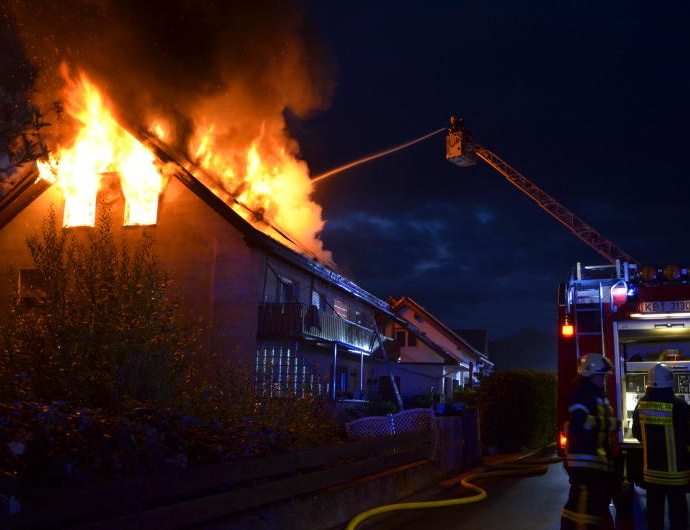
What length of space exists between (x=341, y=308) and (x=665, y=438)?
23987 mm

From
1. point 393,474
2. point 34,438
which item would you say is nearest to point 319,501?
point 393,474

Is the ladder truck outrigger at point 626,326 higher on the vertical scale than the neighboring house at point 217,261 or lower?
lower

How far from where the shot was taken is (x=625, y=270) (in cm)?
941

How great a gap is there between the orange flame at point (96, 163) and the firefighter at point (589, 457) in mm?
18040

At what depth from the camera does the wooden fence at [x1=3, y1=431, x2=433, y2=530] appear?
4.51 metres

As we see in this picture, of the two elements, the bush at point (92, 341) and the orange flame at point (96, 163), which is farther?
the orange flame at point (96, 163)

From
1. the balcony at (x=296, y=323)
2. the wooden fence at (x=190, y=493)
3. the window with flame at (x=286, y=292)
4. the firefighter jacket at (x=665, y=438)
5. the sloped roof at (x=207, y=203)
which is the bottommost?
the wooden fence at (x=190, y=493)

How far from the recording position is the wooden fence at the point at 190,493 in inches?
178

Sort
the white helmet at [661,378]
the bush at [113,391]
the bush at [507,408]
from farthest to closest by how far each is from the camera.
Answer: the bush at [507,408]
the white helmet at [661,378]
the bush at [113,391]

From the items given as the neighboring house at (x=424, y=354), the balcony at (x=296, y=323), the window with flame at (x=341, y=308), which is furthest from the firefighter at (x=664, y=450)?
the neighboring house at (x=424, y=354)

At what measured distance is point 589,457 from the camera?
5.51 meters

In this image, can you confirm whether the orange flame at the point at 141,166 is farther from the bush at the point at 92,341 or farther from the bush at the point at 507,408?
the bush at the point at 92,341

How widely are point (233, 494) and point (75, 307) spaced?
9.58ft

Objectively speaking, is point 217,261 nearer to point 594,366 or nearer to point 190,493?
point 190,493
